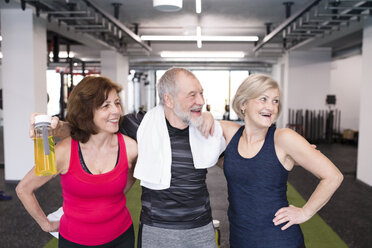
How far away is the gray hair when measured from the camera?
1580 mm

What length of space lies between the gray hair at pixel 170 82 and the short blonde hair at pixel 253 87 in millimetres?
230

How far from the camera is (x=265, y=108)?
150 centimetres

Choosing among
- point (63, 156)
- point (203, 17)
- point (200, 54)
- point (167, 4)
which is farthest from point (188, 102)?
point (200, 54)

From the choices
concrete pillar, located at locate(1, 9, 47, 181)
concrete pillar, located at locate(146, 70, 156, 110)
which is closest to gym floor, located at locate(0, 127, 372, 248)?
concrete pillar, located at locate(1, 9, 47, 181)

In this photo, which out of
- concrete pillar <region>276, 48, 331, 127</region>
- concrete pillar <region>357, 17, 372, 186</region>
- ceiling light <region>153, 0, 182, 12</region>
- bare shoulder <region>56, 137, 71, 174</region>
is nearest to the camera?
bare shoulder <region>56, 137, 71, 174</region>

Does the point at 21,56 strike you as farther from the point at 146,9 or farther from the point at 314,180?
the point at 314,180

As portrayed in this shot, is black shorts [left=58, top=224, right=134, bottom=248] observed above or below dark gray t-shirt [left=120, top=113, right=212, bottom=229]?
below

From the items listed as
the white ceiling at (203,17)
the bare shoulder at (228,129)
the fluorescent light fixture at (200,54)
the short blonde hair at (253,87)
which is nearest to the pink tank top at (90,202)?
the bare shoulder at (228,129)

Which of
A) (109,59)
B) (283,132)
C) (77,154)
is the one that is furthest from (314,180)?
(109,59)

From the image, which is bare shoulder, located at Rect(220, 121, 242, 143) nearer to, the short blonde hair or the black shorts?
the short blonde hair

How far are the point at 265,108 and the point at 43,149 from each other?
925 mm

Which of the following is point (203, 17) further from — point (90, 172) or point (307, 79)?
point (90, 172)

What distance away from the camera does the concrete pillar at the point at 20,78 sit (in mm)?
5164

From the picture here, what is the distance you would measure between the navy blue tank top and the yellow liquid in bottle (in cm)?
75
